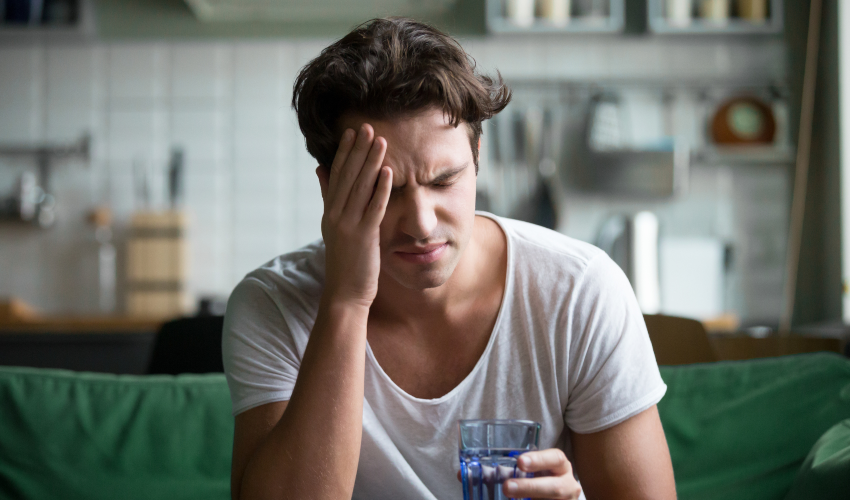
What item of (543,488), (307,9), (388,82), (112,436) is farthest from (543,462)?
(307,9)

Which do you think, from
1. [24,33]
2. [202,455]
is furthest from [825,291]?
[24,33]

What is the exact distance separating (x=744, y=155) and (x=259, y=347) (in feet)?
9.36

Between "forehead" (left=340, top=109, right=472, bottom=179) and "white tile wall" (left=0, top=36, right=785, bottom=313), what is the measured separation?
Answer: 8.11 ft

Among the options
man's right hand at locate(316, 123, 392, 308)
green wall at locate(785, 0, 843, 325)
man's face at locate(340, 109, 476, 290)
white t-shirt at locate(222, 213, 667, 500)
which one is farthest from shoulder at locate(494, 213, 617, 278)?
green wall at locate(785, 0, 843, 325)

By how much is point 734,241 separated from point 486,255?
103 inches

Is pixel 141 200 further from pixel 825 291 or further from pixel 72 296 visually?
pixel 825 291

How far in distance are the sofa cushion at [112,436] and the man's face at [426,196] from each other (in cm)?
56

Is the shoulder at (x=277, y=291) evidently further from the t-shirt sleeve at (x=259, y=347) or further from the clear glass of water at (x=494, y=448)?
the clear glass of water at (x=494, y=448)

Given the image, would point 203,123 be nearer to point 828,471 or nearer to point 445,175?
point 445,175

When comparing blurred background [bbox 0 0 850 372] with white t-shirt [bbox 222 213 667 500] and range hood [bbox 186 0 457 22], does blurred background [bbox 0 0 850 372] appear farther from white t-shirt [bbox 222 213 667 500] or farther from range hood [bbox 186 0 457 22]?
white t-shirt [bbox 222 213 667 500]

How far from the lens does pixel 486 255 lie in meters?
1.25

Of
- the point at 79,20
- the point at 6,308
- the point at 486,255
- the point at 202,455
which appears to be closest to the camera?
the point at 486,255

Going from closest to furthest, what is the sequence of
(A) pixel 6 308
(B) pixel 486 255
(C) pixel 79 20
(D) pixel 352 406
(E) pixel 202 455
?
(D) pixel 352 406
(B) pixel 486 255
(E) pixel 202 455
(A) pixel 6 308
(C) pixel 79 20

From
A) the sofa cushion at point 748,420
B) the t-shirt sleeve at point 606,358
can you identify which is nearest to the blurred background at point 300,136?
the sofa cushion at point 748,420
